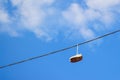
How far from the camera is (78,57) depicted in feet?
48.4

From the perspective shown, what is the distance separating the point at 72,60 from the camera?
14859mm

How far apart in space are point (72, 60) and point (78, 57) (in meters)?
0.23
